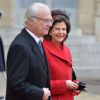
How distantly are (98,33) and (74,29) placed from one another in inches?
28.8

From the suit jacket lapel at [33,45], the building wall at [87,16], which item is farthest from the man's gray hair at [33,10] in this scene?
the building wall at [87,16]

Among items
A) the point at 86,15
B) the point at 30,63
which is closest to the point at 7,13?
the point at 86,15

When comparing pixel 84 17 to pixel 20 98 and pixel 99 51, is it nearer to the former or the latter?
pixel 99 51

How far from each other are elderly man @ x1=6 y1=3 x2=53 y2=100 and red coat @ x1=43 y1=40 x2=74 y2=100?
448 millimetres

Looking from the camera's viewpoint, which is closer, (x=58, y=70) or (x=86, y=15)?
(x=58, y=70)

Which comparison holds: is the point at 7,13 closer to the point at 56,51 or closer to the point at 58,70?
the point at 56,51

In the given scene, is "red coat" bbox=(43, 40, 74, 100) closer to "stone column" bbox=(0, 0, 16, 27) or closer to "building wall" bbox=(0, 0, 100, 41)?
"stone column" bbox=(0, 0, 16, 27)

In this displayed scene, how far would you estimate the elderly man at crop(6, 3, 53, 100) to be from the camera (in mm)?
4617

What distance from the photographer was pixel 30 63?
468cm

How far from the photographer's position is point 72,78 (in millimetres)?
5691

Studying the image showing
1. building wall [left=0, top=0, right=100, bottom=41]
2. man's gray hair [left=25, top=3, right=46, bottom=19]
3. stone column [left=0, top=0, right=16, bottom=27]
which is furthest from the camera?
building wall [left=0, top=0, right=100, bottom=41]

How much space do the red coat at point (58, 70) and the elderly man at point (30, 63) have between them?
0.45 m

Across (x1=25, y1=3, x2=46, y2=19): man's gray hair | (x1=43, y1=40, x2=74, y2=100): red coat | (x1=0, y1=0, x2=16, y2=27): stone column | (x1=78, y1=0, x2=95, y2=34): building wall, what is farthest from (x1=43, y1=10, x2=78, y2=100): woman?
(x1=78, y1=0, x2=95, y2=34): building wall

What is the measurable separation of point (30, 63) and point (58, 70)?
74 centimetres
